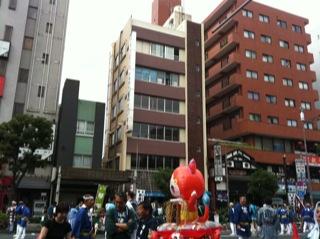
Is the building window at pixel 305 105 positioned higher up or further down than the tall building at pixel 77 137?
higher up

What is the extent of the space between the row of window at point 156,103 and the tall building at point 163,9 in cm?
2257

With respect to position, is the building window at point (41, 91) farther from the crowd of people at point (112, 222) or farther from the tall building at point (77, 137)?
the crowd of people at point (112, 222)

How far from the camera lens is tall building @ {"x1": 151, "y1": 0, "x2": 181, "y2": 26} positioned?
6059 cm

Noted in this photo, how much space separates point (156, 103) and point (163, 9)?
2543cm

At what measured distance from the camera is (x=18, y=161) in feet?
96.2

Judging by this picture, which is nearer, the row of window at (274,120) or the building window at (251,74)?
the row of window at (274,120)

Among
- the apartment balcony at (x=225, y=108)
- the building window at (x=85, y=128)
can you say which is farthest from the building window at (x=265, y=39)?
the building window at (x=85, y=128)

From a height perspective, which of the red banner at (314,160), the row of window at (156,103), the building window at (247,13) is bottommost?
the red banner at (314,160)

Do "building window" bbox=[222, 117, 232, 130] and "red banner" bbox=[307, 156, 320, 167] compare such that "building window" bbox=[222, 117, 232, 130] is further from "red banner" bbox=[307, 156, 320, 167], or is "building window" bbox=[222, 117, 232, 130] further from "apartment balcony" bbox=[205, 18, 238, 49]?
"apartment balcony" bbox=[205, 18, 238, 49]

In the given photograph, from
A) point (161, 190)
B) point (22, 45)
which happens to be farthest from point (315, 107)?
point (22, 45)

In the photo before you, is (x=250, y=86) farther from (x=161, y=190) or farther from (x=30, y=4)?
(x=30, y=4)

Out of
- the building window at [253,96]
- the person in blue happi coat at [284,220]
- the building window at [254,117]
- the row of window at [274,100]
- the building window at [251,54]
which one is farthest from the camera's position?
the building window at [251,54]

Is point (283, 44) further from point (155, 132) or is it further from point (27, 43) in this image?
point (27, 43)

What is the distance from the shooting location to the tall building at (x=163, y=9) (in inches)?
2386
